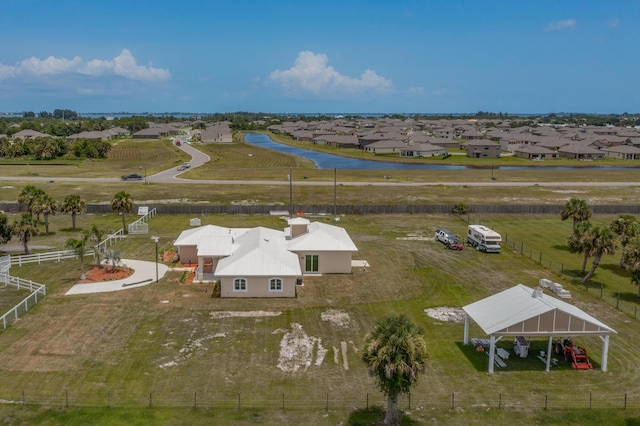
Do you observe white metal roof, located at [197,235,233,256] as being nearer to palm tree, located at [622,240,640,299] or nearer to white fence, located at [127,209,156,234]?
white fence, located at [127,209,156,234]

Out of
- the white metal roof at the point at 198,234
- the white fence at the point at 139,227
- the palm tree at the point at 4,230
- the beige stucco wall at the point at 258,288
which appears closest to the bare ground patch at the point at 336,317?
the beige stucco wall at the point at 258,288

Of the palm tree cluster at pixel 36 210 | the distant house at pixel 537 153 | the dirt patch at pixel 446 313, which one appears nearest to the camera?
the dirt patch at pixel 446 313

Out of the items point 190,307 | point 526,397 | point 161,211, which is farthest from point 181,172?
point 526,397

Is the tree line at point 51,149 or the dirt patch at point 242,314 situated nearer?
the dirt patch at point 242,314

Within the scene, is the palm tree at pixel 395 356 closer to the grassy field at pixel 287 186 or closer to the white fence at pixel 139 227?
the white fence at pixel 139 227

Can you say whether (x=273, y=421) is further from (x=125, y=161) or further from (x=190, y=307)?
(x=125, y=161)

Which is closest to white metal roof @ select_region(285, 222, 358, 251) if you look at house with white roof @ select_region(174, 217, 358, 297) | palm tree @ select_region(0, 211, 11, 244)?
house with white roof @ select_region(174, 217, 358, 297)

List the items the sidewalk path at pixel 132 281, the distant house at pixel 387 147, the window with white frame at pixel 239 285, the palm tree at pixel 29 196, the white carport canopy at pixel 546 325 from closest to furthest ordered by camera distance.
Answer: the white carport canopy at pixel 546 325
the window with white frame at pixel 239 285
the sidewalk path at pixel 132 281
the palm tree at pixel 29 196
the distant house at pixel 387 147
